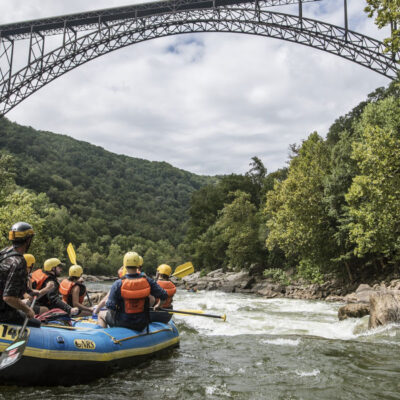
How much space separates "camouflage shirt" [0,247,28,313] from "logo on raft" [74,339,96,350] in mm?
1279

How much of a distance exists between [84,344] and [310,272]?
2065cm

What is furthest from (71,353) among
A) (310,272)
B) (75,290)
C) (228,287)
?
(228,287)

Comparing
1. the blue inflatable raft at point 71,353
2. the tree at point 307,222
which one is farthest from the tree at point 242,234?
the blue inflatable raft at point 71,353

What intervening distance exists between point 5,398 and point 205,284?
28937 millimetres

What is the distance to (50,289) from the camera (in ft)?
22.0

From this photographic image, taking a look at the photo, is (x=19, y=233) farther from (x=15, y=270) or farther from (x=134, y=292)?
(x=134, y=292)

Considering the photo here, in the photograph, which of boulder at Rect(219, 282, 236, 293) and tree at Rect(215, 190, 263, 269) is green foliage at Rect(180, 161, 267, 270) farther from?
boulder at Rect(219, 282, 236, 293)

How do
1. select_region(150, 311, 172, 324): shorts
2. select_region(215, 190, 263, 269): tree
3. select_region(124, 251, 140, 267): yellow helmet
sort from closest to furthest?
select_region(124, 251, 140, 267): yellow helmet < select_region(150, 311, 172, 324): shorts < select_region(215, 190, 263, 269): tree

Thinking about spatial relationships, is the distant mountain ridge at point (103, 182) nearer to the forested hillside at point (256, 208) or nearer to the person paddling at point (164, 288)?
the forested hillside at point (256, 208)

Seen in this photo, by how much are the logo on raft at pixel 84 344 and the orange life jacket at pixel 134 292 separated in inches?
35.5

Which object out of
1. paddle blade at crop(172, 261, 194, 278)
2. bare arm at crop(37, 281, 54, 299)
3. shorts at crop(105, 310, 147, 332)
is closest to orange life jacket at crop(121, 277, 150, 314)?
shorts at crop(105, 310, 147, 332)

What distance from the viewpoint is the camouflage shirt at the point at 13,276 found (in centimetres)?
414

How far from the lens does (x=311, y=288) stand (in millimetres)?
22703

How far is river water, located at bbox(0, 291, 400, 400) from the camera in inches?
191
